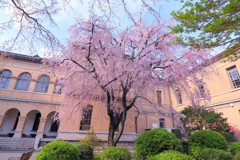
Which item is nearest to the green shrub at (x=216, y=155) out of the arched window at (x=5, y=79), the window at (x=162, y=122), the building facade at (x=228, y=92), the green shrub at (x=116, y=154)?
the green shrub at (x=116, y=154)

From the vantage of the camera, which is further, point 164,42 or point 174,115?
point 174,115

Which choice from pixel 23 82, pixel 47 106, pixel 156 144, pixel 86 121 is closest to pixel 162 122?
pixel 86 121

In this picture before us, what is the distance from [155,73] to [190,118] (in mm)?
5456

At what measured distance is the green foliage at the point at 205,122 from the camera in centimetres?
928

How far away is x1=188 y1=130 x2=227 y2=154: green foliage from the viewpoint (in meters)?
5.48

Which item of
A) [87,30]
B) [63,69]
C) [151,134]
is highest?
[87,30]

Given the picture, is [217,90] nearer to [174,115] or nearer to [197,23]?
[174,115]

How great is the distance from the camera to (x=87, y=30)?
23.1ft

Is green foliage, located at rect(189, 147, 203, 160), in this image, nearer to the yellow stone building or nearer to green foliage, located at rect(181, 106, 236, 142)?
green foliage, located at rect(181, 106, 236, 142)

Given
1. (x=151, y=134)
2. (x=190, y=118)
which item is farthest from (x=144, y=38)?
(x=190, y=118)

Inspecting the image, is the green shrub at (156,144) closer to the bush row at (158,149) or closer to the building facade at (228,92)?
the bush row at (158,149)

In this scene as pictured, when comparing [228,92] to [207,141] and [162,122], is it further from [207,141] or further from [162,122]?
[207,141]

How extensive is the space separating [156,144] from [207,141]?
2514 mm

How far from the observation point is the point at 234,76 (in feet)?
44.9
